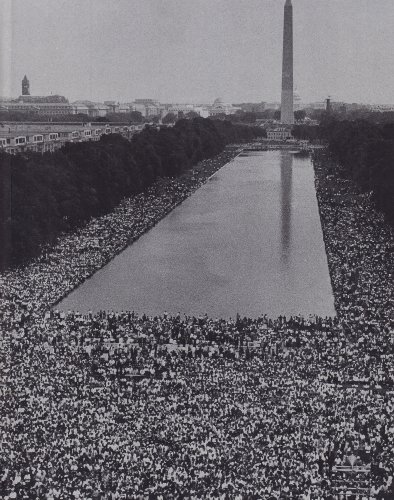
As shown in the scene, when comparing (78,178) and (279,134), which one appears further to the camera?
(279,134)

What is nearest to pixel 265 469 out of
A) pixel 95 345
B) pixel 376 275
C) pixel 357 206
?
pixel 95 345

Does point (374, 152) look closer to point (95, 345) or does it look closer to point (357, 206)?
point (357, 206)

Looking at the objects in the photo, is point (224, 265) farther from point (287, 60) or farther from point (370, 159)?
point (287, 60)

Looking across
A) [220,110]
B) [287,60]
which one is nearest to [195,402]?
[287,60]

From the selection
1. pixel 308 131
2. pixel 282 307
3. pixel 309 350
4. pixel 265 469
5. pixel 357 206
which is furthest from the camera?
pixel 308 131

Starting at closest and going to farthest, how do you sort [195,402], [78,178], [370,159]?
[195,402] → [78,178] → [370,159]

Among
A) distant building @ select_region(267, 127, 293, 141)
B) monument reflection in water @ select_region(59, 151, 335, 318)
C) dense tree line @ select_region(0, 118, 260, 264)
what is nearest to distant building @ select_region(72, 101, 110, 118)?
distant building @ select_region(267, 127, 293, 141)

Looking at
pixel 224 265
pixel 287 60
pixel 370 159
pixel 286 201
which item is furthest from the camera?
pixel 287 60
